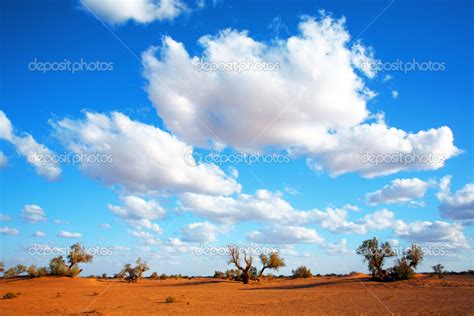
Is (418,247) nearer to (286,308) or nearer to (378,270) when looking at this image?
(378,270)

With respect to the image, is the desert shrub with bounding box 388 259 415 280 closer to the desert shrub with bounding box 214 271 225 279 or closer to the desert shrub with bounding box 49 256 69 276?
the desert shrub with bounding box 214 271 225 279

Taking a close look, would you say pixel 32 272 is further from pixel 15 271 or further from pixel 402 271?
pixel 402 271

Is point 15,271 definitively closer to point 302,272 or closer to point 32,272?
point 32,272

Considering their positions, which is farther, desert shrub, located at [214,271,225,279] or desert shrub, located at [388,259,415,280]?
desert shrub, located at [214,271,225,279]

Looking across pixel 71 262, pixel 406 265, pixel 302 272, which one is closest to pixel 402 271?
pixel 406 265

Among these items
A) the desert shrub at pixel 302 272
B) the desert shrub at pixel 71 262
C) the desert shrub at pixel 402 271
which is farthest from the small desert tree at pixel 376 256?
the desert shrub at pixel 71 262

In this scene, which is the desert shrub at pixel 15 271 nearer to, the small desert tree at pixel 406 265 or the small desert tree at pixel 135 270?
the small desert tree at pixel 135 270

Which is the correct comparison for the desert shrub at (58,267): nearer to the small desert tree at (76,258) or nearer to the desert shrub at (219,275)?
the small desert tree at (76,258)

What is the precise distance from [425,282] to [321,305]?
18.4 meters

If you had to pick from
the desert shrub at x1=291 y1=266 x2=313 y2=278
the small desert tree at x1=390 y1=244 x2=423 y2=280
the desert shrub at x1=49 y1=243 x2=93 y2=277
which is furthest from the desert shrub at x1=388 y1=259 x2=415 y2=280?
the desert shrub at x1=49 y1=243 x2=93 y2=277

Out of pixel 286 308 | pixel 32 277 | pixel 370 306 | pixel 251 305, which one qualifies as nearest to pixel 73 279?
pixel 32 277

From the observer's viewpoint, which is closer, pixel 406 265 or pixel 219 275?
pixel 406 265

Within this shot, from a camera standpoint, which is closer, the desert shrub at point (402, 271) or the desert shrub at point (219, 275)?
the desert shrub at point (402, 271)

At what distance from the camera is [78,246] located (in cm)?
5878
